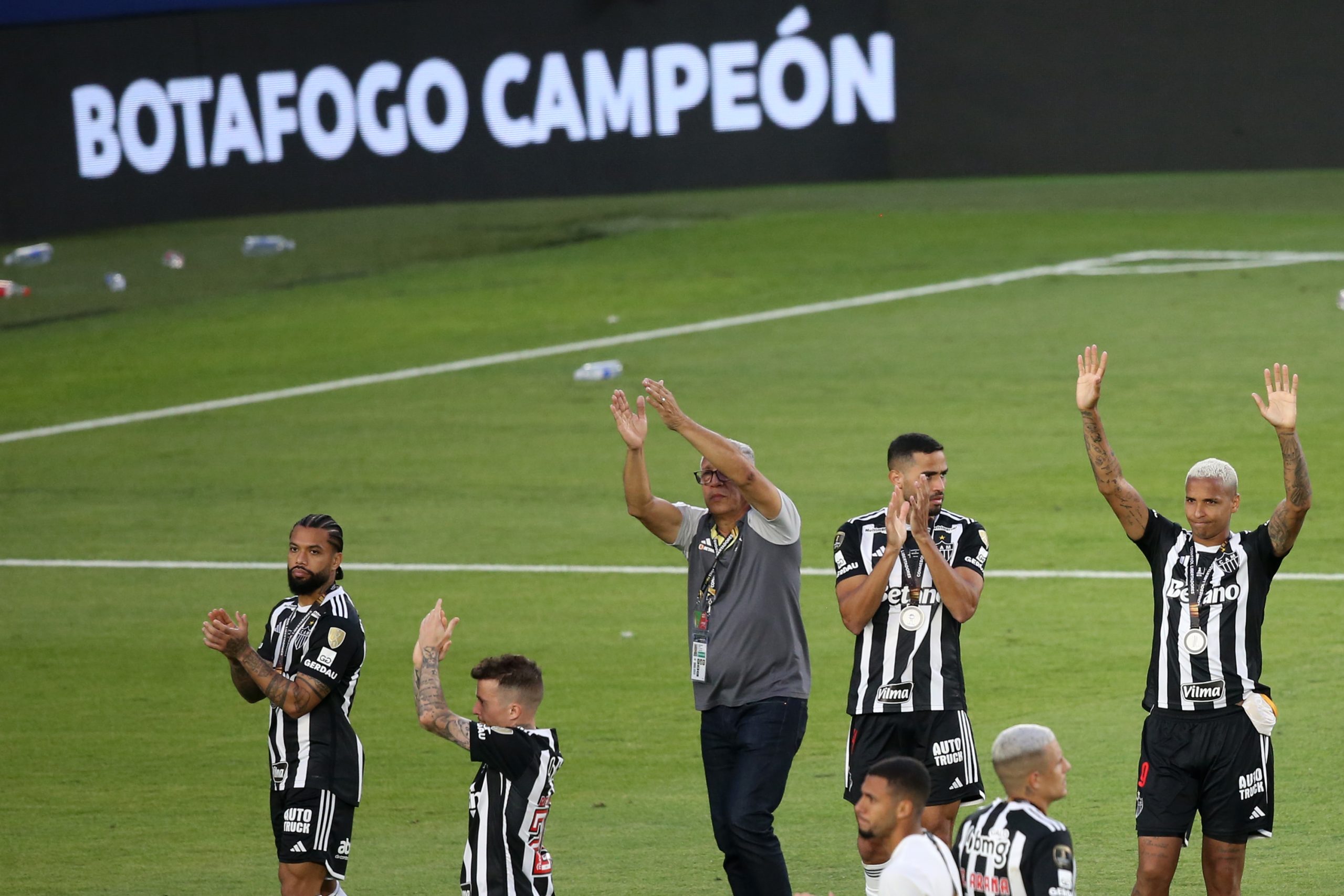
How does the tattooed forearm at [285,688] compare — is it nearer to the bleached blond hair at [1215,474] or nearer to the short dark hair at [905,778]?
the short dark hair at [905,778]

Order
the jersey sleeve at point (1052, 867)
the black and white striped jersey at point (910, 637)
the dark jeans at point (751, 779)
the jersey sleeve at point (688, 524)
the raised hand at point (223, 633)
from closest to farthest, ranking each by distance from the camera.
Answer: the jersey sleeve at point (1052, 867) → the raised hand at point (223, 633) → the dark jeans at point (751, 779) → the black and white striped jersey at point (910, 637) → the jersey sleeve at point (688, 524)

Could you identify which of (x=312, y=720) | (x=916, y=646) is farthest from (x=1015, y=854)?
(x=312, y=720)

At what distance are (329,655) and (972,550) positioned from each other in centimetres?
276

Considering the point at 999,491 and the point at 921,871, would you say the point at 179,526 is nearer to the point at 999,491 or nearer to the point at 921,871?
the point at 999,491

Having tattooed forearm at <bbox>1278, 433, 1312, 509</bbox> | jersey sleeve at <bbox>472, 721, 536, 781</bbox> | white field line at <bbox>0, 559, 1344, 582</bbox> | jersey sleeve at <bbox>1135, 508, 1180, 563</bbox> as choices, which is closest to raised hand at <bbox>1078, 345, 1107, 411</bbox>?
tattooed forearm at <bbox>1278, 433, 1312, 509</bbox>

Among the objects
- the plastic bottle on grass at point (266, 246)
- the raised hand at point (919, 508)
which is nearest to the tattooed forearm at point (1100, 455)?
the raised hand at point (919, 508)

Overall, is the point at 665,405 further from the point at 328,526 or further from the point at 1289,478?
the point at 1289,478

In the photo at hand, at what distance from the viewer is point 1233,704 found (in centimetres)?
868

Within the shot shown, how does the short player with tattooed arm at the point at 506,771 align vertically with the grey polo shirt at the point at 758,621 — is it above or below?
below

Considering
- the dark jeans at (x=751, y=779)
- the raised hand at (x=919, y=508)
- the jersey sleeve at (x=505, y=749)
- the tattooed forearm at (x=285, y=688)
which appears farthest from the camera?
Result: the dark jeans at (x=751, y=779)

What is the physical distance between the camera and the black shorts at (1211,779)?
28.3 feet

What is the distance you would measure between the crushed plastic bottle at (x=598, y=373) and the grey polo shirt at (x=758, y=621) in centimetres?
1431

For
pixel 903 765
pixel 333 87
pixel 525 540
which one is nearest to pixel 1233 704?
pixel 903 765

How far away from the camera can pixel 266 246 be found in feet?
100
